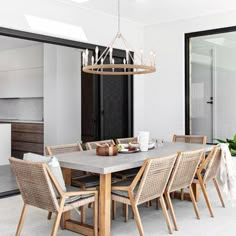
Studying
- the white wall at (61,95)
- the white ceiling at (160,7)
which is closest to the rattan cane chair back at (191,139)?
the white ceiling at (160,7)

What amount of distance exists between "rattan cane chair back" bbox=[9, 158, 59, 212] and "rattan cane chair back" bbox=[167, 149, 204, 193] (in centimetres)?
120

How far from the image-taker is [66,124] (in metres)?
7.23

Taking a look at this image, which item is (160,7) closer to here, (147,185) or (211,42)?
(211,42)

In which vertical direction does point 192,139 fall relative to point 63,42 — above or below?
below

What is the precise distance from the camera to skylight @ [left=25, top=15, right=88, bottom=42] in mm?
4875

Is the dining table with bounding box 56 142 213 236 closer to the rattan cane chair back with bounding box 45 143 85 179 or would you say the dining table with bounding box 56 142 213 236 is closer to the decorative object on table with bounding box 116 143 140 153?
the decorative object on table with bounding box 116 143 140 153

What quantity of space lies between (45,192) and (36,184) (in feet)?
0.35

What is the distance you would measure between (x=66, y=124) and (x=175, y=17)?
301 centimetres

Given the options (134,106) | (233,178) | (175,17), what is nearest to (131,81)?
(134,106)

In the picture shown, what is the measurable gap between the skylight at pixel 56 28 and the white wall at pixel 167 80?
1683mm

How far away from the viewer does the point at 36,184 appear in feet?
9.37

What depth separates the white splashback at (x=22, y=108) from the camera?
8.19 metres

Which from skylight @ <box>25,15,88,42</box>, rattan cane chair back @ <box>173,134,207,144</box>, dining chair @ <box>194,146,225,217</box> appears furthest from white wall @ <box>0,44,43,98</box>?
dining chair @ <box>194,146,225,217</box>

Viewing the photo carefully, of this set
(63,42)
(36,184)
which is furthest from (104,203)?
(63,42)
